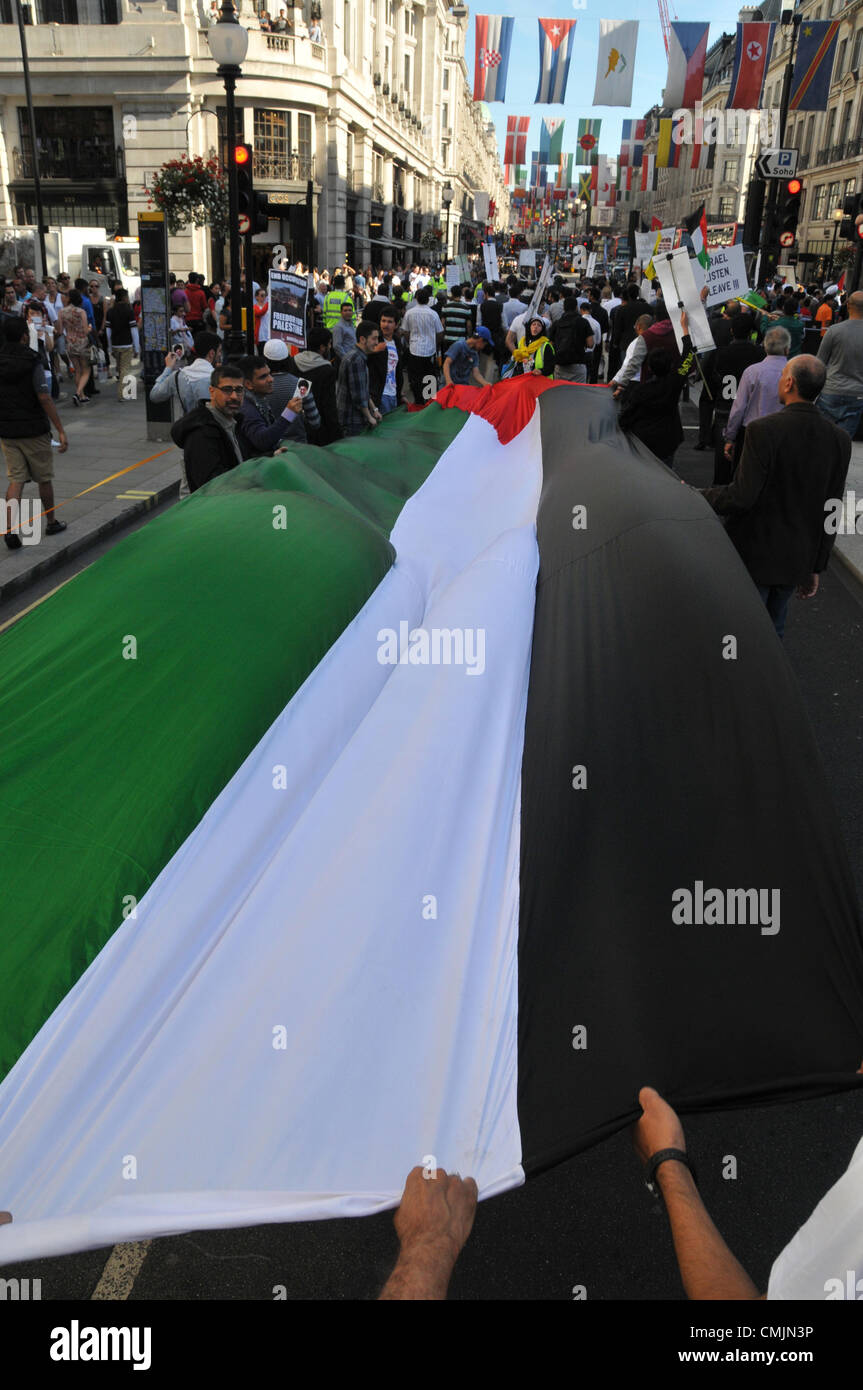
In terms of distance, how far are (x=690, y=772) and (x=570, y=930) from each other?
2.29ft

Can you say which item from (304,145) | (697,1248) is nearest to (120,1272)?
(697,1248)

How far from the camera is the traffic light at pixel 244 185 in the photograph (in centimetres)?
1265

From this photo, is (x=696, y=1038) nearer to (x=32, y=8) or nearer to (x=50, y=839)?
(x=50, y=839)

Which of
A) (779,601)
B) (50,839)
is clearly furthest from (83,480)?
(50,839)

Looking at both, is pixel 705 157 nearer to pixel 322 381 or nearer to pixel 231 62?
pixel 231 62

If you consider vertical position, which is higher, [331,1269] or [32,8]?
[32,8]

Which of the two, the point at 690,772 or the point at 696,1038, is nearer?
the point at 696,1038

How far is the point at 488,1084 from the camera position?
2.41 meters

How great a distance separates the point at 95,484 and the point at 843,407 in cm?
911

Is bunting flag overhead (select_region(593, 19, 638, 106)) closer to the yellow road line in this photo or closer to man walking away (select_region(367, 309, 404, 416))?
man walking away (select_region(367, 309, 404, 416))

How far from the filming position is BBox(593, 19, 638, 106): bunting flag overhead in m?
28.7

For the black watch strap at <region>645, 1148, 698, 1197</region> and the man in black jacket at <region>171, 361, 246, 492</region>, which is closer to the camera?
the black watch strap at <region>645, 1148, 698, 1197</region>

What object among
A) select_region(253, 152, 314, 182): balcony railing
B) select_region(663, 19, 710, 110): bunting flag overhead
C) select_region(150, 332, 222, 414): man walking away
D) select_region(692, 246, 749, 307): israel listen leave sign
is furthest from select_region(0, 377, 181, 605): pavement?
select_region(253, 152, 314, 182): balcony railing

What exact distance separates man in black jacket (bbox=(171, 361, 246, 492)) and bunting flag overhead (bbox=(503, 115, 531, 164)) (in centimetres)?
5161
